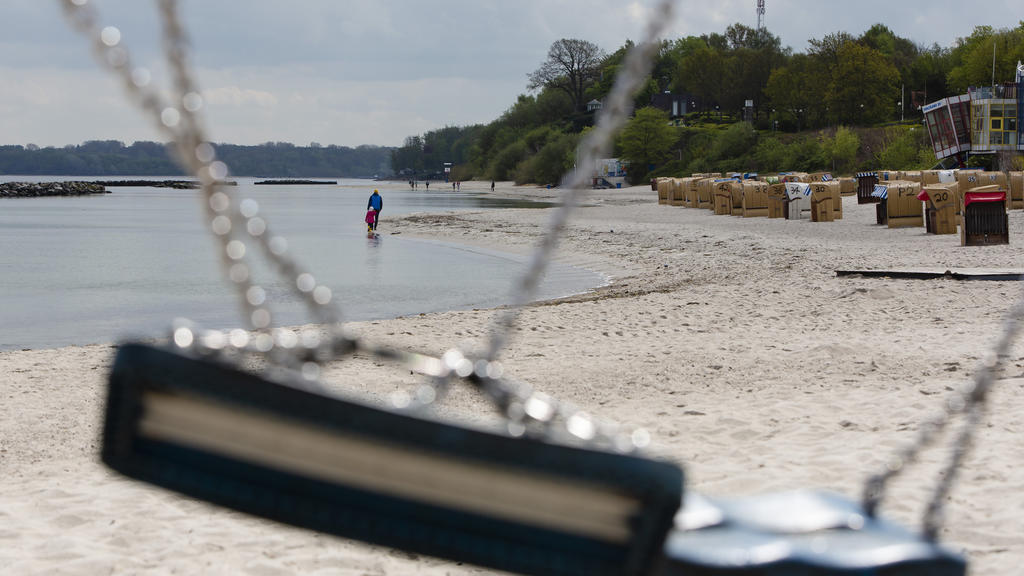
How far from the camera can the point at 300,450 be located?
1909 mm

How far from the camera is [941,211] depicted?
21891 millimetres

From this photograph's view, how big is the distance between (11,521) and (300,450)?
407 centimetres

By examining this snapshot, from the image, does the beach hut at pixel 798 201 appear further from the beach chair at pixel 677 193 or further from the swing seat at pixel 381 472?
the swing seat at pixel 381 472

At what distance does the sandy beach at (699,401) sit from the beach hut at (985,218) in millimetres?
1075

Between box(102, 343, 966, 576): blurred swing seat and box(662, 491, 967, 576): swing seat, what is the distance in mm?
354

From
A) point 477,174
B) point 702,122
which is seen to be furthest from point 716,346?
point 477,174

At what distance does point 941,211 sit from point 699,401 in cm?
1702

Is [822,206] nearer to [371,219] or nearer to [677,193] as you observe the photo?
[371,219]

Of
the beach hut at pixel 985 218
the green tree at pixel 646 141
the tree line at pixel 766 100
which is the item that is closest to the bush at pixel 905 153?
the tree line at pixel 766 100

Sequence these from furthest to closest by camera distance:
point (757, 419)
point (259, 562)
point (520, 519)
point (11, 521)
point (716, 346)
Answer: point (716, 346) → point (757, 419) → point (11, 521) → point (259, 562) → point (520, 519)

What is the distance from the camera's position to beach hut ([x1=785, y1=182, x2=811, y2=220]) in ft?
101

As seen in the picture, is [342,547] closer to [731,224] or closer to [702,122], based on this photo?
[731,224]

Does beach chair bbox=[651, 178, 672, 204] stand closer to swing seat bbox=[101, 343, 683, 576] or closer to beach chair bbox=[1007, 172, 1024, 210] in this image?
beach chair bbox=[1007, 172, 1024, 210]

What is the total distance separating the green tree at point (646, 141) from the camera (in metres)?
98.8
